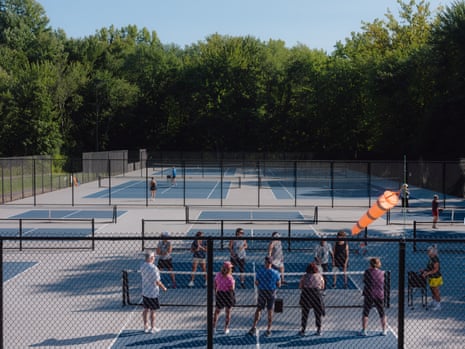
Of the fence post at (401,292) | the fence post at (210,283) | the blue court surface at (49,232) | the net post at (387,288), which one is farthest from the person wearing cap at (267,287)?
the blue court surface at (49,232)

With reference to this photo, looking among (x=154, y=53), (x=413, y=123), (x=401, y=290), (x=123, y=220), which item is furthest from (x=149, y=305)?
(x=154, y=53)

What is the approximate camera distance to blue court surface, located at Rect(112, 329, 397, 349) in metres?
10.6

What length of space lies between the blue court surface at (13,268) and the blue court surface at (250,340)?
6429 mm

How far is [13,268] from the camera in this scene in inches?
672

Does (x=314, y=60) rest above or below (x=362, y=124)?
above

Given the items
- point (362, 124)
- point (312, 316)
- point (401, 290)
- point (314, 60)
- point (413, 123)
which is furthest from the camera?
point (314, 60)

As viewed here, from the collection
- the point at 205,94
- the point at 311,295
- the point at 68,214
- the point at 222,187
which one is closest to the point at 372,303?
the point at 311,295

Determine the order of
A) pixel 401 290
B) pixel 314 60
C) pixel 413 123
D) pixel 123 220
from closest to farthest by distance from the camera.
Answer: pixel 401 290
pixel 123 220
pixel 413 123
pixel 314 60

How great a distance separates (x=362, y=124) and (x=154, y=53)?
37.5 metres


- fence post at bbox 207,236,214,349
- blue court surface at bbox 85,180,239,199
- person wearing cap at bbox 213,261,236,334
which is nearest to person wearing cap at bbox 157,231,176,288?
person wearing cap at bbox 213,261,236,334

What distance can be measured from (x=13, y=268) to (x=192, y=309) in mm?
7079

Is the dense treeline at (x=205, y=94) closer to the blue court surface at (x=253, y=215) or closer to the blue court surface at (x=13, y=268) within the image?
the blue court surface at (x=253, y=215)

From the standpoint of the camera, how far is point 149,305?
1119cm

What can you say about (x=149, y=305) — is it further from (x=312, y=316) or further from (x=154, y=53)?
(x=154, y=53)
